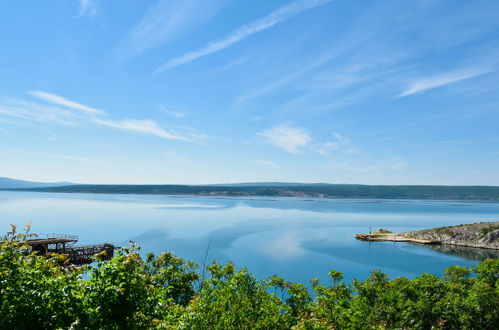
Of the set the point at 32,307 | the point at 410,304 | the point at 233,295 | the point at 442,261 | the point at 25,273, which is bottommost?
the point at 442,261

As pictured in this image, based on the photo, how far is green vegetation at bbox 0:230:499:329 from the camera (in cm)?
934

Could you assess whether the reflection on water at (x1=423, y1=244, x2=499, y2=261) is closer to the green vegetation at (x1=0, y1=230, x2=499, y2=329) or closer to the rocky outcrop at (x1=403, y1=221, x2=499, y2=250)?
the rocky outcrop at (x1=403, y1=221, x2=499, y2=250)

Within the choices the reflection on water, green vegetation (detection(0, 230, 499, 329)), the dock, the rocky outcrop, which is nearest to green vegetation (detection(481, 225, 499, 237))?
the rocky outcrop

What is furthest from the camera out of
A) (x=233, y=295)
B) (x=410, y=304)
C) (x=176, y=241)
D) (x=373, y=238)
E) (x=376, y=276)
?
(x=373, y=238)

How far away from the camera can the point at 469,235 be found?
3260 inches

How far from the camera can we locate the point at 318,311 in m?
16.0

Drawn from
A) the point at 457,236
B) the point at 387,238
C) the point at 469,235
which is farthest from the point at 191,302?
the point at 457,236

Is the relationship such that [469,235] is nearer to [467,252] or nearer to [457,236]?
[457,236]

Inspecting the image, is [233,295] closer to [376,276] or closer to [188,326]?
[188,326]

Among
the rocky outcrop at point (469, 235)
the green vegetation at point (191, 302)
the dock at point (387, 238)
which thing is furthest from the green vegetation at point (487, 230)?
the green vegetation at point (191, 302)

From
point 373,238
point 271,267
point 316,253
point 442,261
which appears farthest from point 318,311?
point 373,238

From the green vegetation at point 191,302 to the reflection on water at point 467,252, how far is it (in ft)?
189

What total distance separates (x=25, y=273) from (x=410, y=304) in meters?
17.9

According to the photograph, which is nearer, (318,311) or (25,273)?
(25,273)
